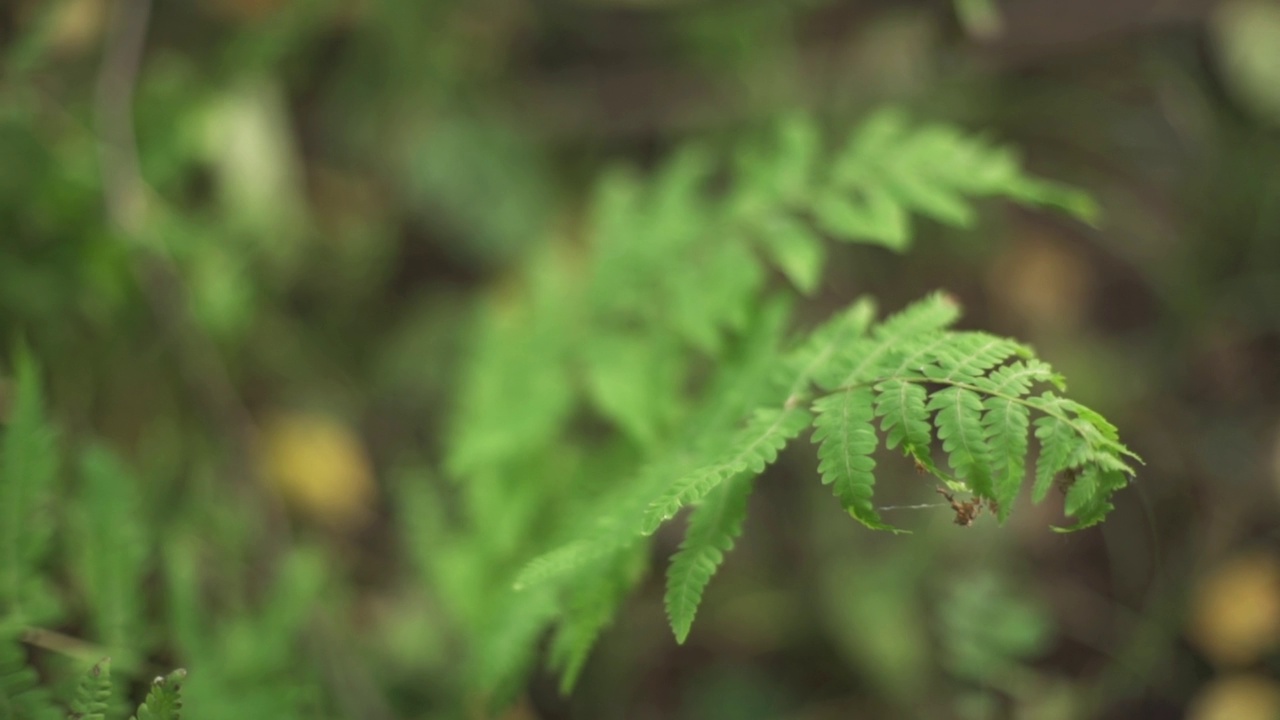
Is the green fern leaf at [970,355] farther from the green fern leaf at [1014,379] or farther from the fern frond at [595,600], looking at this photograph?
the fern frond at [595,600]

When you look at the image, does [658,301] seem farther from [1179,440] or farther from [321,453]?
[1179,440]

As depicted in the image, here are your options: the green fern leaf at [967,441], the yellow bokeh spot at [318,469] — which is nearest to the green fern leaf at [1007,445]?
the green fern leaf at [967,441]

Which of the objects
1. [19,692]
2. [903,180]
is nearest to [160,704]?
[19,692]

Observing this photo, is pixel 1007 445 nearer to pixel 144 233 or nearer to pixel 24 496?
pixel 24 496

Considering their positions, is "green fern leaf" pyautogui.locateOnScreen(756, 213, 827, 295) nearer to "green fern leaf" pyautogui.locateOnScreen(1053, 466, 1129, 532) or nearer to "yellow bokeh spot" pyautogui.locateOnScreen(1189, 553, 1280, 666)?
"green fern leaf" pyautogui.locateOnScreen(1053, 466, 1129, 532)

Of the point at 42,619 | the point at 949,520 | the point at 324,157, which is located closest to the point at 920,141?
the point at 949,520
